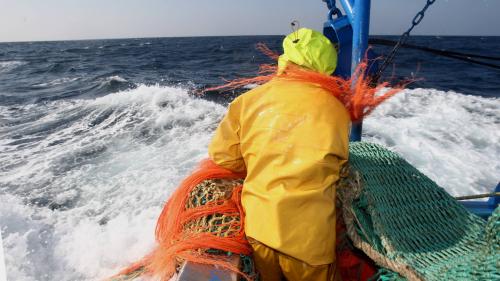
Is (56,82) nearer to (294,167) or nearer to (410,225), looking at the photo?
(294,167)

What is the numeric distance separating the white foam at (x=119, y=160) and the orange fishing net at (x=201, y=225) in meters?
1.79

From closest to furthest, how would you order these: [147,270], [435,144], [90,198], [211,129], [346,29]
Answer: [147,270] < [346,29] < [90,198] < [435,144] < [211,129]

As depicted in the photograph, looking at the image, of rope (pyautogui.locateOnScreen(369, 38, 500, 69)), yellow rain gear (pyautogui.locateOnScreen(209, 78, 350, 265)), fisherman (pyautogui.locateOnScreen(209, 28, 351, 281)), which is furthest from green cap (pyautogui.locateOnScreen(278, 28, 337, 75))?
rope (pyautogui.locateOnScreen(369, 38, 500, 69))

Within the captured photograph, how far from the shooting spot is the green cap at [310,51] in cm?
213

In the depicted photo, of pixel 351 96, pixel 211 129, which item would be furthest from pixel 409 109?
pixel 351 96

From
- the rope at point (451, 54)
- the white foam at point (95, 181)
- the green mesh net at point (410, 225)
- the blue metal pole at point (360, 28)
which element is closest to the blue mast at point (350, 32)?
the blue metal pole at point (360, 28)

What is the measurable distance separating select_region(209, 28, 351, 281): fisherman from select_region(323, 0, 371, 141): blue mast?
2.02 ft

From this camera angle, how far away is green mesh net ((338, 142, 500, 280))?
5.53 ft

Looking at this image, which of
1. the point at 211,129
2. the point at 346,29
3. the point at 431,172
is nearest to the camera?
the point at 346,29

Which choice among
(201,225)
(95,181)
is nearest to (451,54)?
(201,225)

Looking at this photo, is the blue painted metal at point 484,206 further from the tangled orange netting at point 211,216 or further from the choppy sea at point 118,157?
the choppy sea at point 118,157

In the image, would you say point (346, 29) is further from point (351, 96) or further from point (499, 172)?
point (499, 172)

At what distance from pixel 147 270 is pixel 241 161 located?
2.66ft

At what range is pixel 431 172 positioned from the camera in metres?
6.13
